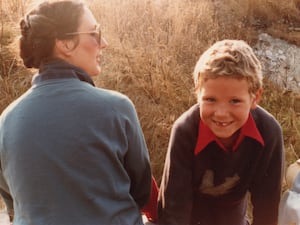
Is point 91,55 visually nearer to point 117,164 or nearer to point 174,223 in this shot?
point 117,164

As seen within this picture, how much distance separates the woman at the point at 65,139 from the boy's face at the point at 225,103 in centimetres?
31

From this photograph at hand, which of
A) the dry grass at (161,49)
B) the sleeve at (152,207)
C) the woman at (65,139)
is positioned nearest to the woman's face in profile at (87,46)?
the woman at (65,139)

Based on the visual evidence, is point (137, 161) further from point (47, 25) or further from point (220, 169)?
point (47, 25)

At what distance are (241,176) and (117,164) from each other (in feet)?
2.05

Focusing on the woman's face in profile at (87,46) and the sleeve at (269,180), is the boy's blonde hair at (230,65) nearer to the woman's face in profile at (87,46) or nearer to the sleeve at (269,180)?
the sleeve at (269,180)

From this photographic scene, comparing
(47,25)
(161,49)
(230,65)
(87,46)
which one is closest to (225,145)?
(230,65)

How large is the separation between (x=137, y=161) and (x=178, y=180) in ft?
0.93

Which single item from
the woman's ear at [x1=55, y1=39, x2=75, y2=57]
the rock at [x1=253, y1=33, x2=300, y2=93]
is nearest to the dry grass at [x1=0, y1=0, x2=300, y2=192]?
the rock at [x1=253, y1=33, x2=300, y2=93]

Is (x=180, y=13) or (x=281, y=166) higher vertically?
(x=180, y=13)

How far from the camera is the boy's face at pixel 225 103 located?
1.79 m

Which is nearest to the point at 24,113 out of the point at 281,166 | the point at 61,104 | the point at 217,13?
the point at 61,104

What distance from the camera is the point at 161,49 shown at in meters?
4.07

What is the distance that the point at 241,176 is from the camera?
6.54 feet

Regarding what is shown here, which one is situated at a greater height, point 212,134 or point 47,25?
point 47,25
